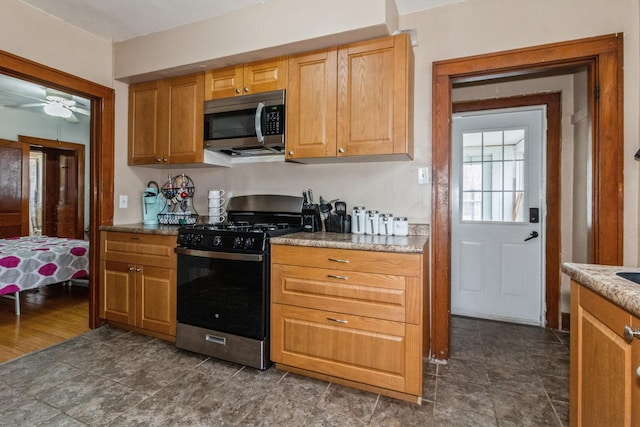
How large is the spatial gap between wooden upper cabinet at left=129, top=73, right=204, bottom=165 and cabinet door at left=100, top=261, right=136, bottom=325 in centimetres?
92

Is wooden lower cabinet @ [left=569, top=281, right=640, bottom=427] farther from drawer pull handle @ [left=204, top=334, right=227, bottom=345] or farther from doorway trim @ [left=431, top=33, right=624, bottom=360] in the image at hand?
drawer pull handle @ [left=204, top=334, right=227, bottom=345]

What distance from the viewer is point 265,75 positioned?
94.7 inches

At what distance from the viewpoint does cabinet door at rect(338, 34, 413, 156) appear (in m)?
2.04

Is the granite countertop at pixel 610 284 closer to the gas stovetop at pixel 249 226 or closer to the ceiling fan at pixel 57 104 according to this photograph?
the gas stovetop at pixel 249 226

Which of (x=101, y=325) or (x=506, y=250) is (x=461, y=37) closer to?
(x=506, y=250)

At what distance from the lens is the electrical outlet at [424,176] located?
2.28m

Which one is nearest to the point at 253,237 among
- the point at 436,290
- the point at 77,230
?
the point at 436,290

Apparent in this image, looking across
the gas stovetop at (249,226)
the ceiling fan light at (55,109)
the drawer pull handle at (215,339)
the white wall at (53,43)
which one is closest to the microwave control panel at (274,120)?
the gas stovetop at (249,226)

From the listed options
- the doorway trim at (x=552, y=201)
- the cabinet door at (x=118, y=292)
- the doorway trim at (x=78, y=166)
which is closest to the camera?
the cabinet door at (x=118, y=292)

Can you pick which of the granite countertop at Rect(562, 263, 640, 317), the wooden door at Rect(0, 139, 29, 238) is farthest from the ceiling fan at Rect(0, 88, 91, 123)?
the granite countertop at Rect(562, 263, 640, 317)

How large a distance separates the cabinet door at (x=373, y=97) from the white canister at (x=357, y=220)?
41 centimetres

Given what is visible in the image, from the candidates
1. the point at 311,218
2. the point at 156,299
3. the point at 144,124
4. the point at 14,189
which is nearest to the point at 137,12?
the point at 144,124

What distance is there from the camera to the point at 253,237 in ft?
6.79

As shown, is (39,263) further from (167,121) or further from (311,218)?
(311,218)
